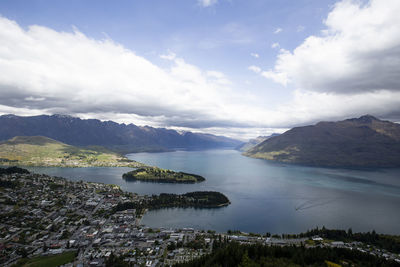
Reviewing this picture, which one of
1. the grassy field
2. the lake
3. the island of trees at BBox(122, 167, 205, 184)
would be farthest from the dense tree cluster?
the island of trees at BBox(122, 167, 205, 184)

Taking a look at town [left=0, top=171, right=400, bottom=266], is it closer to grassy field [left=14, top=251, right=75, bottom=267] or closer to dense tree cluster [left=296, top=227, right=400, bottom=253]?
grassy field [left=14, top=251, right=75, bottom=267]

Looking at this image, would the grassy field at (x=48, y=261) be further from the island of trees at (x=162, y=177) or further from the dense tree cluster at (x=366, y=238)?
the island of trees at (x=162, y=177)

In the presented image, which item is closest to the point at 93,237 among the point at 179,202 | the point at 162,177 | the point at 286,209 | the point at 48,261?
the point at 48,261

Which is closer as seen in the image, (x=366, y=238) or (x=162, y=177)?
(x=366, y=238)

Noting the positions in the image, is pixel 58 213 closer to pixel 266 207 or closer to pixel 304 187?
pixel 266 207

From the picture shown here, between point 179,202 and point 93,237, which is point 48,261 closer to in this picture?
point 93,237
